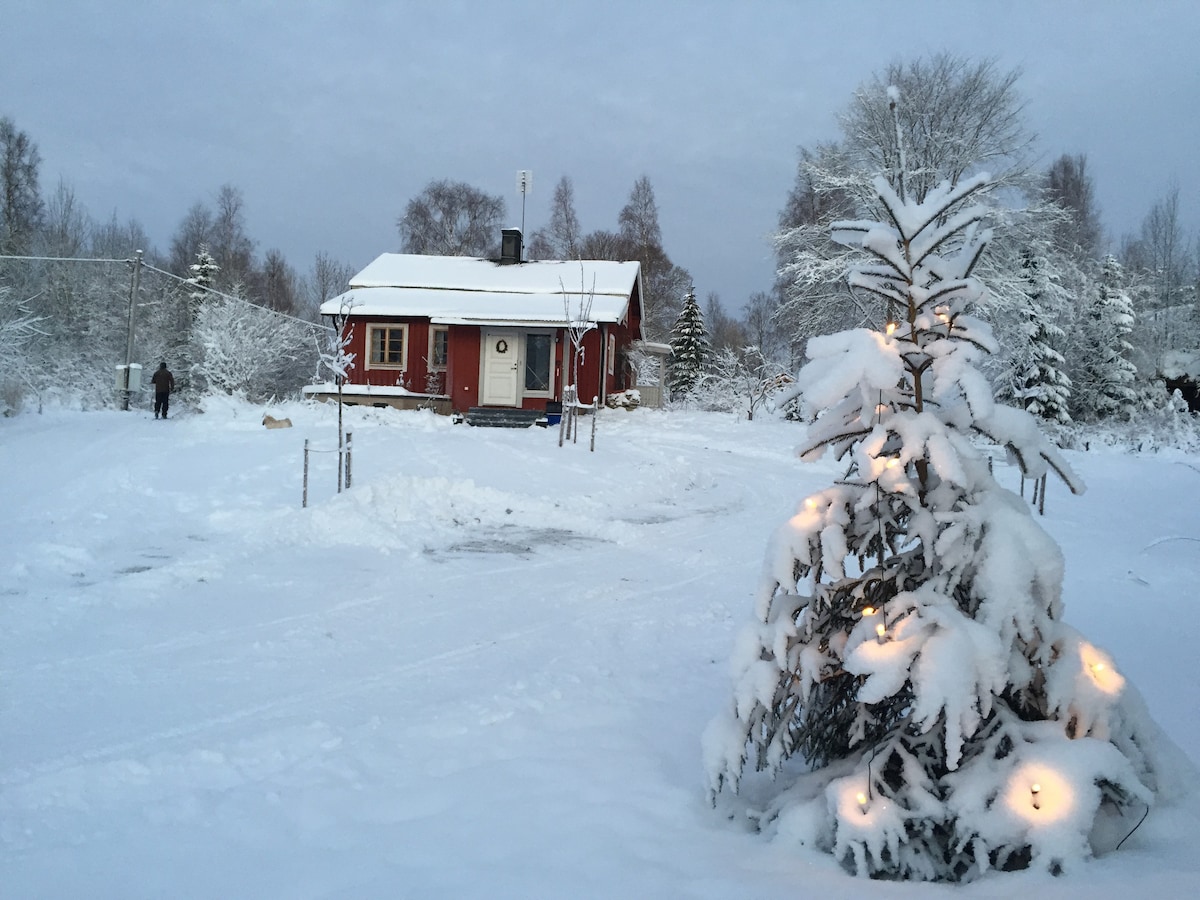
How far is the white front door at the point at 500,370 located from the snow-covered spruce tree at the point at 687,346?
1864 cm

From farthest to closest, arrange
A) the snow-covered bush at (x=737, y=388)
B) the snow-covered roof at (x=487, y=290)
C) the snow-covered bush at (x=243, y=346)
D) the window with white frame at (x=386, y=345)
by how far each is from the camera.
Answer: the snow-covered bush at (x=737, y=388), the snow-covered bush at (x=243, y=346), the window with white frame at (x=386, y=345), the snow-covered roof at (x=487, y=290)

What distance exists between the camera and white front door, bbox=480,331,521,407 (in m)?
23.9

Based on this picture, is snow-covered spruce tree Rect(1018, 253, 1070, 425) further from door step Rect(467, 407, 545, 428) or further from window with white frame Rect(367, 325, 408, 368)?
window with white frame Rect(367, 325, 408, 368)

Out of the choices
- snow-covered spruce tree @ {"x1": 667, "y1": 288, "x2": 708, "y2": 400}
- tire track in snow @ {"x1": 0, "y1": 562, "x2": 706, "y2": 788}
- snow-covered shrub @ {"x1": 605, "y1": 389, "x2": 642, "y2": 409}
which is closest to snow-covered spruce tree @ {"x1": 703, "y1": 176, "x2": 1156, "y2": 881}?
tire track in snow @ {"x1": 0, "y1": 562, "x2": 706, "y2": 788}

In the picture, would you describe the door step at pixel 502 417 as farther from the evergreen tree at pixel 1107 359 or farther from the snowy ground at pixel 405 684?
the evergreen tree at pixel 1107 359

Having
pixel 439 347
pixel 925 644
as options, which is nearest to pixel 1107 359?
pixel 439 347

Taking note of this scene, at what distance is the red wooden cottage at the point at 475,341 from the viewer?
23.7m

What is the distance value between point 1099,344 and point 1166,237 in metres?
23.0

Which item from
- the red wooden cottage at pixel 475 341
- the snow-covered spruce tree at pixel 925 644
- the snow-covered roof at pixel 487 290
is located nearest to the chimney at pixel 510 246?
the snow-covered roof at pixel 487 290

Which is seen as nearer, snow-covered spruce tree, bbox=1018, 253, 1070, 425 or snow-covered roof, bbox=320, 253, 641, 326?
snow-covered roof, bbox=320, 253, 641, 326

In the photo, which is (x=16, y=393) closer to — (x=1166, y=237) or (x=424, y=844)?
(x=424, y=844)

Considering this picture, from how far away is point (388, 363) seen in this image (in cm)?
2492

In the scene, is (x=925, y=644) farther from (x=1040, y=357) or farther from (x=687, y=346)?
(x=687, y=346)

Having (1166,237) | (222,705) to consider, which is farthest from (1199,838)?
(1166,237)
